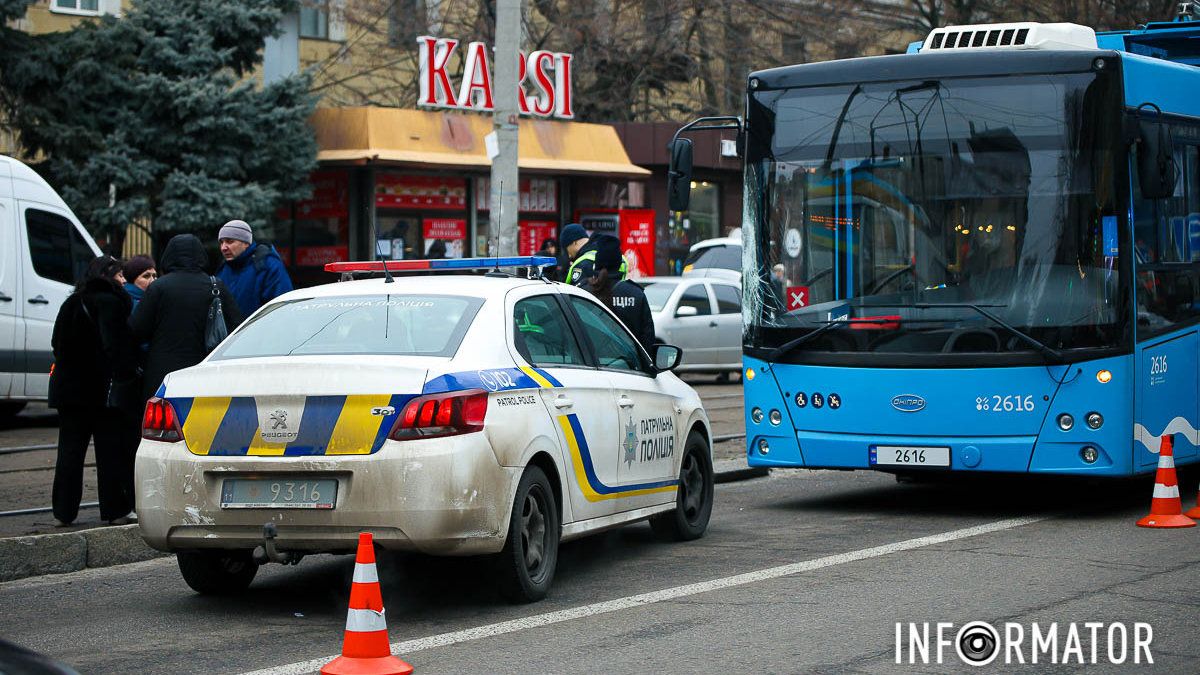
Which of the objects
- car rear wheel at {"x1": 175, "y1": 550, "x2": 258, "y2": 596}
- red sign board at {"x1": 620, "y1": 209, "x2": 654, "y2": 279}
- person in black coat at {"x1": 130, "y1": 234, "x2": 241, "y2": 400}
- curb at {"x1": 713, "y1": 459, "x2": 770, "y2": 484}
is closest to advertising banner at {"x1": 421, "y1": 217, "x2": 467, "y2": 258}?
red sign board at {"x1": 620, "y1": 209, "x2": 654, "y2": 279}

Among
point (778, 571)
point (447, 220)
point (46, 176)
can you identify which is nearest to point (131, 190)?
point (46, 176)

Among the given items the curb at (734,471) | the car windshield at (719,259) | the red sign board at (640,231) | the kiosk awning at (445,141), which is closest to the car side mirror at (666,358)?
the curb at (734,471)

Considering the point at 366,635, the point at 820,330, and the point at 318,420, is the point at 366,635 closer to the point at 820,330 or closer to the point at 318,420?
the point at 318,420

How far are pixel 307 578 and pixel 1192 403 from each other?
6447mm

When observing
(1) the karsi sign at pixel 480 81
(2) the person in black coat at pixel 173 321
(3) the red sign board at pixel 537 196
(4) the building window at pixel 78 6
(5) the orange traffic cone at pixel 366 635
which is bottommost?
(5) the orange traffic cone at pixel 366 635

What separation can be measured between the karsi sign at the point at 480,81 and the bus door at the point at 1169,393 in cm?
1634

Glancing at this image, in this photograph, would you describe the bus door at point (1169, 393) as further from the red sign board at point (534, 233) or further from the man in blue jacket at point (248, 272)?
the red sign board at point (534, 233)

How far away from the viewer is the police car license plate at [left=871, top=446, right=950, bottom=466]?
11.0 m

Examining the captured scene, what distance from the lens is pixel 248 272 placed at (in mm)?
11266

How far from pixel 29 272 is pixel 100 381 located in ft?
22.6

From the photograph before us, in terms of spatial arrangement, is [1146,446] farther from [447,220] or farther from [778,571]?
[447,220]

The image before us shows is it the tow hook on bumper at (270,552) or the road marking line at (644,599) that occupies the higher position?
the tow hook on bumper at (270,552)

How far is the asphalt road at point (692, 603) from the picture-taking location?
6.65 m

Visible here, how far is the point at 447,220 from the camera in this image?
30.2 meters
